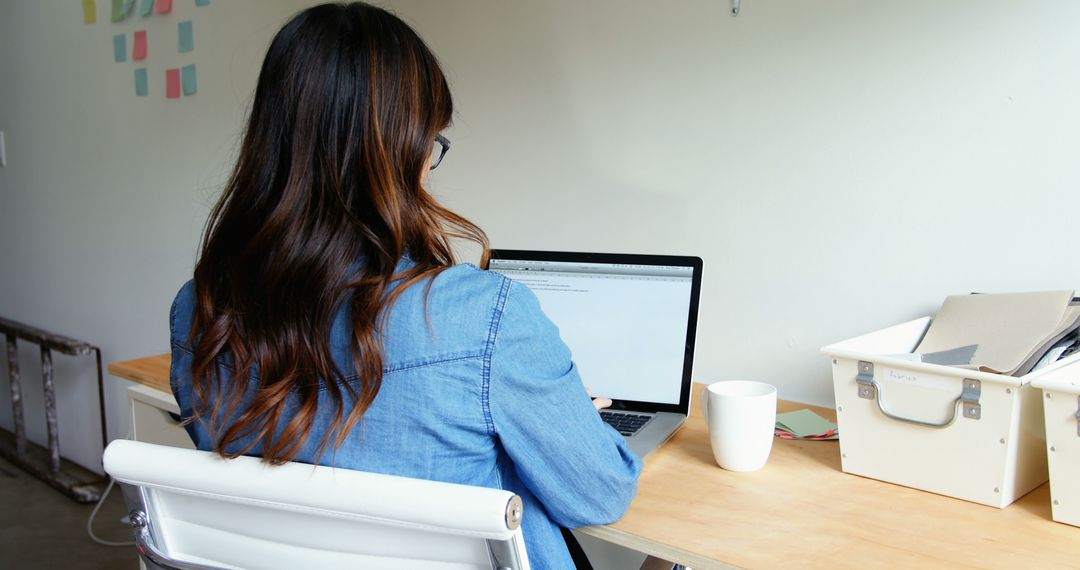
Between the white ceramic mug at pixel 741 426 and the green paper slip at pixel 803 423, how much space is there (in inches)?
6.3

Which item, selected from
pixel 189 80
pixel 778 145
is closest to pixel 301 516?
pixel 778 145

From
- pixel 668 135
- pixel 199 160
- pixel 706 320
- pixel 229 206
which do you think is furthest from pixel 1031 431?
pixel 199 160

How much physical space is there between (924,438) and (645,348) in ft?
1.53

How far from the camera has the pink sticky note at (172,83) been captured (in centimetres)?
252

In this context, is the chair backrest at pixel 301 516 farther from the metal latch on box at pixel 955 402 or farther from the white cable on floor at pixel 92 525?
the white cable on floor at pixel 92 525

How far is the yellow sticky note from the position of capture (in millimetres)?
2756

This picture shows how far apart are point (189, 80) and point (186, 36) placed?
13 cm

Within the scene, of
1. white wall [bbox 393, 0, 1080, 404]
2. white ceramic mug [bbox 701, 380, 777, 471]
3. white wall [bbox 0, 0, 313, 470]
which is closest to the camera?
white ceramic mug [bbox 701, 380, 777, 471]

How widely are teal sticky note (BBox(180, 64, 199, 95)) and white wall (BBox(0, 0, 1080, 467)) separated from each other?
200mm

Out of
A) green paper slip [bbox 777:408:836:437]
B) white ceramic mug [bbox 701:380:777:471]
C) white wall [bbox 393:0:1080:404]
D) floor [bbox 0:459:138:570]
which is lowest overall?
floor [bbox 0:459:138:570]

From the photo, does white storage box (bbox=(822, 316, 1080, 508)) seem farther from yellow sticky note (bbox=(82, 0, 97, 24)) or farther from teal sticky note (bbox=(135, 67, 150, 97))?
yellow sticky note (bbox=(82, 0, 97, 24))

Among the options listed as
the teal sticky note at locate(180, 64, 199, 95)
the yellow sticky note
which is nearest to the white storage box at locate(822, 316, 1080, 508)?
the teal sticky note at locate(180, 64, 199, 95)

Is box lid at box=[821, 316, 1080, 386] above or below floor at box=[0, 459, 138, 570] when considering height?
above

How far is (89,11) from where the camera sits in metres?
2.77
